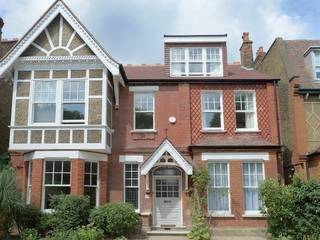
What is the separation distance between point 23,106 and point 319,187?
539 inches

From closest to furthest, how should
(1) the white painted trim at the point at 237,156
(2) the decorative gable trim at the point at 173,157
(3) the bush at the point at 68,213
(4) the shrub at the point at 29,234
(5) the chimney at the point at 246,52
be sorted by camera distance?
(4) the shrub at the point at 29,234 < (3) the bush at the point at 68,213 < (2) the decorative gable trim at the point at 173,157 < (1) the white painted trim at the point at 237,156 < (5) the chimney at the point at 246,52

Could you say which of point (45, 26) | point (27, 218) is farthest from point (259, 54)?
point (27, 218)

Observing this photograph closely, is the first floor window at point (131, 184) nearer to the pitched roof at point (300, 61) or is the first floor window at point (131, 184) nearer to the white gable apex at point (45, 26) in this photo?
the white gable apex at point (45, 26)

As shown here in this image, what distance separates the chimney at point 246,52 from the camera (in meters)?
26.3

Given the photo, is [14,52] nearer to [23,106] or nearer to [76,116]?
[23,106]

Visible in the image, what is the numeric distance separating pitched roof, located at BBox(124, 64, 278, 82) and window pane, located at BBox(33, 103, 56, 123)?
4203 mm

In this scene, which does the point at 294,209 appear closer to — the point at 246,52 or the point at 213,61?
the point at 213,61

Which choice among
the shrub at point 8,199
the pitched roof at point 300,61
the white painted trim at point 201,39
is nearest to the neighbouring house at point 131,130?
the shrub at point 8,199

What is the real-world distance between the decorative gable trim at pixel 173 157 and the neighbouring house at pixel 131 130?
5 centimetres

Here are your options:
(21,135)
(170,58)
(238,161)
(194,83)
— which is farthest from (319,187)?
(21,135)

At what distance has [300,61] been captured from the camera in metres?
23.7

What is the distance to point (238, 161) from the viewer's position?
19344mm

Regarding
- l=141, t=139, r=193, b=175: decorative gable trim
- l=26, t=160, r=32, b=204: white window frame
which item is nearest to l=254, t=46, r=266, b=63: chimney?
l=141, t=139, r=193, b=175: decorative gable trim

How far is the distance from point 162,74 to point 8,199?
413 inches
